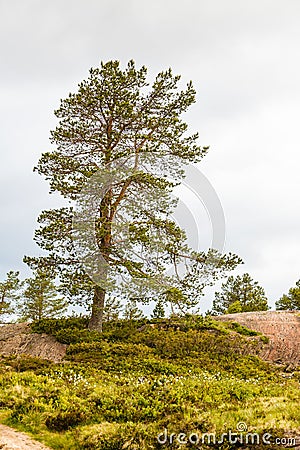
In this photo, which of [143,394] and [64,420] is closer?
[64,420]

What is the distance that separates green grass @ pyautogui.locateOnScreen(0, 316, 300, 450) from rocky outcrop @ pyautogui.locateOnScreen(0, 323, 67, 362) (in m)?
1.06

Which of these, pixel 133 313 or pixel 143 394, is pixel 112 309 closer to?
pixel 133 313

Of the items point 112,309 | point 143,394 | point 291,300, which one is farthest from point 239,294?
point 143,394

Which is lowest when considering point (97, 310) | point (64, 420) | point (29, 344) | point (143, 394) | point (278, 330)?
point (64, 420)

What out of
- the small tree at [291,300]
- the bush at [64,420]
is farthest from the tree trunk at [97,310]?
the small tree at [291,300]

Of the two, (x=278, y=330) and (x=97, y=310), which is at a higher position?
(x=97, y=310)

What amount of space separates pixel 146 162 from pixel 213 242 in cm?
510

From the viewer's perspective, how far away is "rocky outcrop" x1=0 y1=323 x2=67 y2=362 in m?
18.1

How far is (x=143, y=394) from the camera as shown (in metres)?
9.33

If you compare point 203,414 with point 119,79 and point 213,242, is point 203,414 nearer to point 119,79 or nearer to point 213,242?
point 213,242

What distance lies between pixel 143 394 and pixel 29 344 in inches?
446

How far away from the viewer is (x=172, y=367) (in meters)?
14.3

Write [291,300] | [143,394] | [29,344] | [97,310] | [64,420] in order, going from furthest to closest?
[291,300]
[97,310]
[29,344]
[143,394]
[64,420]

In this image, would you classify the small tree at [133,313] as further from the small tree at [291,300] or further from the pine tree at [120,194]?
the small tree at [291,300]
